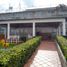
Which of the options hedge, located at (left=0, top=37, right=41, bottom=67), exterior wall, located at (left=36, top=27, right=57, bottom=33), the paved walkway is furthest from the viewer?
exterior wall, located at (left=36, top=27, right=57, bottom=33)

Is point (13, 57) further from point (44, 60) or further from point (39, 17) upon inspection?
point (39, 17)

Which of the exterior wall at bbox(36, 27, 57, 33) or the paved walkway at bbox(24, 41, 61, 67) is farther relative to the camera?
the exterior wall at bbox(36, 27, 57, 33)

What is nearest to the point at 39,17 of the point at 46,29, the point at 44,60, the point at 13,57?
the point at 46,29

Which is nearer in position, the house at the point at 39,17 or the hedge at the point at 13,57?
the hedge at the point at 13,57

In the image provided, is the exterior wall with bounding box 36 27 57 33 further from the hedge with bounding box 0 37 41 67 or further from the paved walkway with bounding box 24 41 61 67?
the hedge with bounding box 0 37 41 67

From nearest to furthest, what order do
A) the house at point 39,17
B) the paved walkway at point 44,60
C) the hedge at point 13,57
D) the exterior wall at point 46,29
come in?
the hedge at point 13,57, the paved walkway at point 44,60, the house at point 39,17, the exterior wall at point 46,29

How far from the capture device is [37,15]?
78.8ft

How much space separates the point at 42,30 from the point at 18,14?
35.3 ft

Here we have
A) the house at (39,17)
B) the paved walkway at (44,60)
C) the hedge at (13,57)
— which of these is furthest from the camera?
the house at (39,17)

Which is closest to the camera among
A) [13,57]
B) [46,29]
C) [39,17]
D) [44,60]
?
[13,57]

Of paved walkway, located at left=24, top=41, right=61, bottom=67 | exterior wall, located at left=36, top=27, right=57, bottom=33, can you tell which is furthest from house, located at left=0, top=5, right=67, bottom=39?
paved walkway, located at left=24, top=41, right=61, bottom=67

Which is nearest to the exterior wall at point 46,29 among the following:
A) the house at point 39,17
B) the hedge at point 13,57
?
the house at point 39,17

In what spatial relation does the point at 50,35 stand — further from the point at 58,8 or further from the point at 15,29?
the point at 58,8

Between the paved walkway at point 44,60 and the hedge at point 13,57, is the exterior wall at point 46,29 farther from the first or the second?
the hedge at point 13,57
